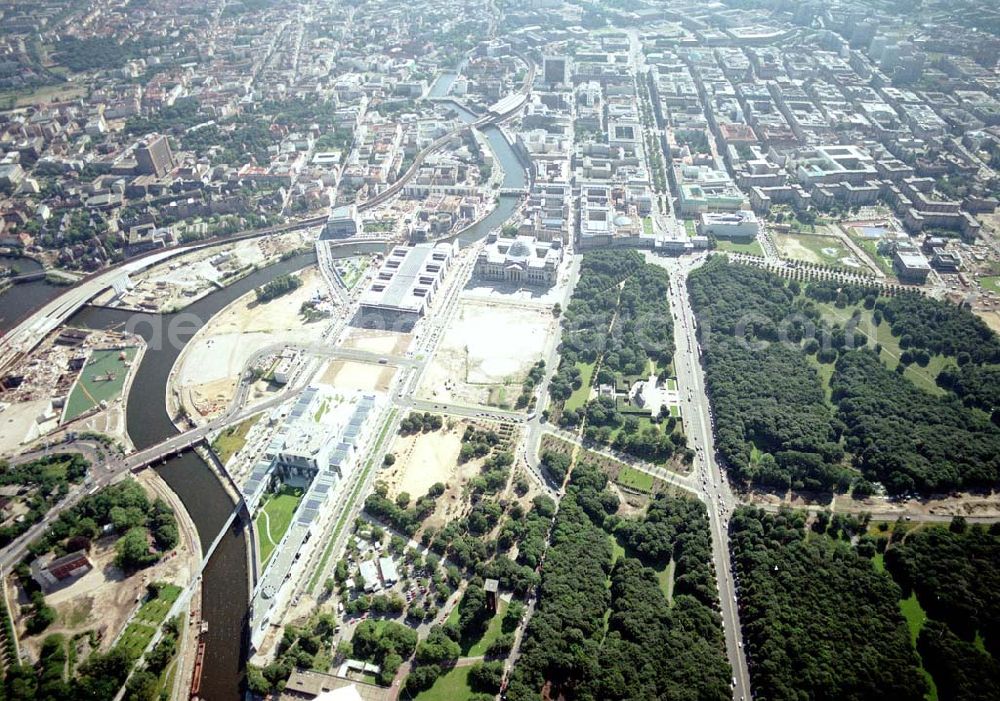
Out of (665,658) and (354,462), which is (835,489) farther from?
(354,462)

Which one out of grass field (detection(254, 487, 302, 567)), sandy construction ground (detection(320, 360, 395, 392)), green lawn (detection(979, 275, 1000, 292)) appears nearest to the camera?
grass field (detection(254, 487, 302, 567))

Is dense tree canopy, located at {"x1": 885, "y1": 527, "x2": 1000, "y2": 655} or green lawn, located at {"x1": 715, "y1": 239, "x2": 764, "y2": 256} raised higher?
green lawn, located at {"x1": 715, "y1": 239, "x2": 764, "y2": 256}

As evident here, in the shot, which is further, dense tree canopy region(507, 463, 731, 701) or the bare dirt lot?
the bare dirt lot

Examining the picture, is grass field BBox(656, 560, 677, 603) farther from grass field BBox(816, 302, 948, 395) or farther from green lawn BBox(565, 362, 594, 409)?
grass field BBox(816, 302, 948, 395)

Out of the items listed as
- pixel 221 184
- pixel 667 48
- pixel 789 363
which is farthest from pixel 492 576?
pixel 667 48

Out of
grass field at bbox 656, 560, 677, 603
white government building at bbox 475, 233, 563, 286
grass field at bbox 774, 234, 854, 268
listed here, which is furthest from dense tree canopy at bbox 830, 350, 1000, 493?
white government building at bbox 475, 233, 563, 286

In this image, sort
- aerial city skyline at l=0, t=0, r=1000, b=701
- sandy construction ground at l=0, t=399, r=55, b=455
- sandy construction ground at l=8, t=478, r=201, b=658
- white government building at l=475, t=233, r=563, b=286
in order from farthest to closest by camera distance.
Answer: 1. white government building at l=475, t=233, r=563, b=286
2. sandy construction ground at l=0, t=399, r=55, b=455
3. sandy construction ground at l=8, t=478, r=201, b=658
4. aerial city skyline at l=0, t=0, r=1000, b=701

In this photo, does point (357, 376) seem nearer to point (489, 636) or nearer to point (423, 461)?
point (423, 461)
